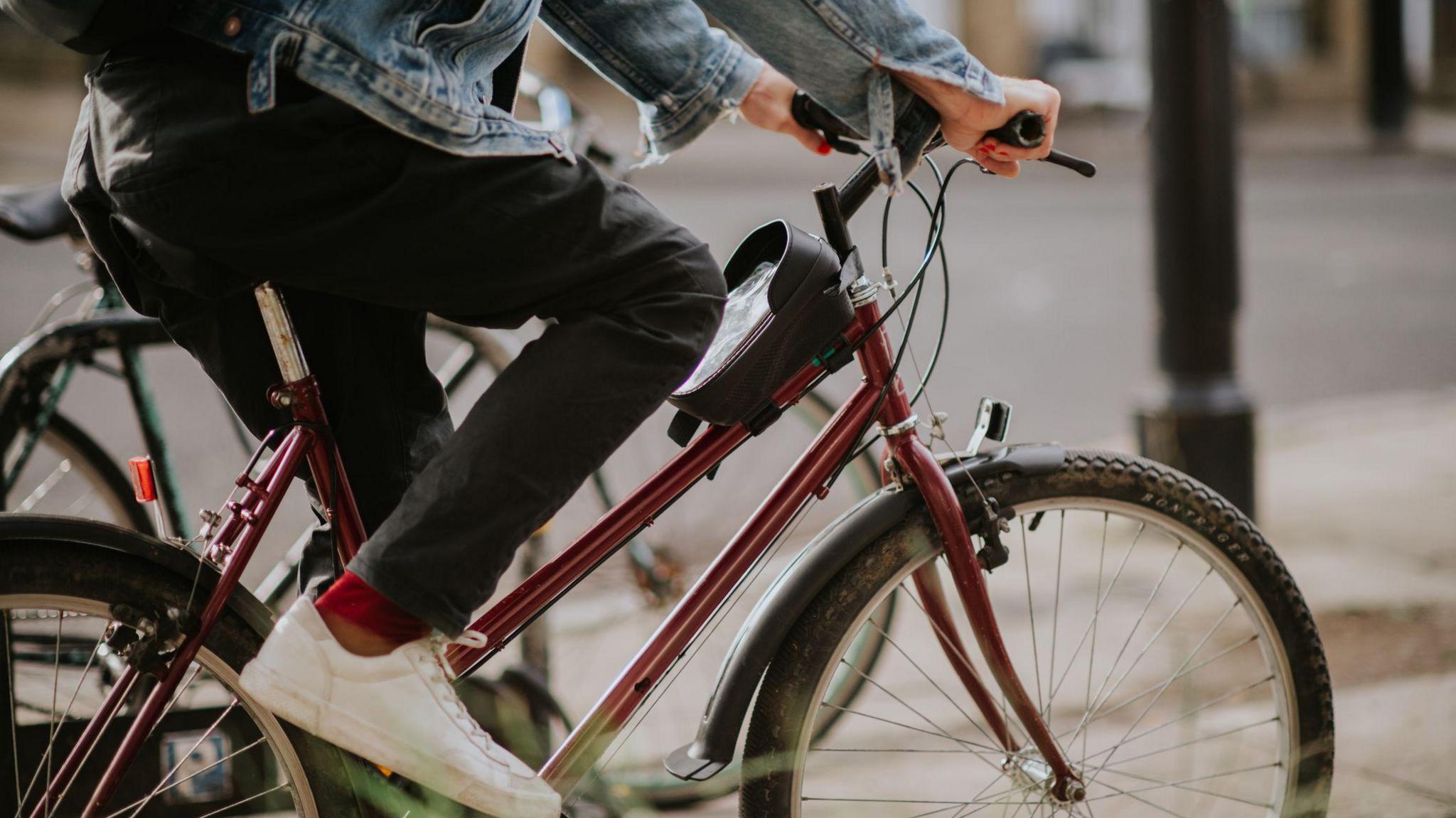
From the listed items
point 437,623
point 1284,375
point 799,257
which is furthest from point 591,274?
point 1284,375

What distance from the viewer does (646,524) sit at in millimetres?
1915

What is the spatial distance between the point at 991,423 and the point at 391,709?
3.04ft

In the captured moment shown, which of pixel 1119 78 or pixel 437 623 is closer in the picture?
pixel 437 623

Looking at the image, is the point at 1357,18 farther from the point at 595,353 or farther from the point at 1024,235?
the point at 595,353

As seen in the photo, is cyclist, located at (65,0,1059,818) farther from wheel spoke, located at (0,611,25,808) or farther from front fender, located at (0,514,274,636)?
wheel spoke, located at (0,611,25,808)

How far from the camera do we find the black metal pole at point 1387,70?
20828 mm

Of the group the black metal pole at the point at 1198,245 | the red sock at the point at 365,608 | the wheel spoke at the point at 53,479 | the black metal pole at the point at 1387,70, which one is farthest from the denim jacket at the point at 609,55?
the black metal pole at the point at 1387,70

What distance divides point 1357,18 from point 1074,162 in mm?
29499

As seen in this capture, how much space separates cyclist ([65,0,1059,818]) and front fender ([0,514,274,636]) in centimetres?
14

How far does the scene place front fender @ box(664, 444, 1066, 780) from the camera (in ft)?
6.38

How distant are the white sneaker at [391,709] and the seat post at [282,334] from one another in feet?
1.01

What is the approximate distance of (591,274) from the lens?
64.9 inches

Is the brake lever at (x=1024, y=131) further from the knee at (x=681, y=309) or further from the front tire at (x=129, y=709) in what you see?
the front tire at (x=129, y=709)

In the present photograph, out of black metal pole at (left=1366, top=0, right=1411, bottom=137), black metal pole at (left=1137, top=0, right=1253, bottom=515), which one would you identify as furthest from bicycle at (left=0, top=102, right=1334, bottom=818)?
black metal pole at (left=1366, top=0, right=1411, bottom=137)
